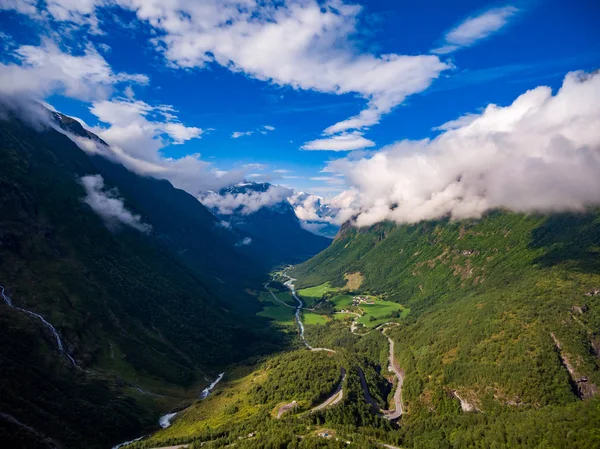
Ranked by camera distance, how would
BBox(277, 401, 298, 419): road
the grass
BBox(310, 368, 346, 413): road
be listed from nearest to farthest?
BBox(277, 401, 298, 419): road < BBox(310, 368, 346, 413): road < the grass

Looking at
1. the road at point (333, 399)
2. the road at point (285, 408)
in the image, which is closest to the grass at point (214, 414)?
the road at point (285, 408)

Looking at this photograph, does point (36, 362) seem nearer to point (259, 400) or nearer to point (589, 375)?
point (259, 400)

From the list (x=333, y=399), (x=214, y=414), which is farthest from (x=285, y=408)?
(x=214, y=414)

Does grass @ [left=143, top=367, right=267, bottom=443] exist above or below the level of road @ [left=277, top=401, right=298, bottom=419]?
below

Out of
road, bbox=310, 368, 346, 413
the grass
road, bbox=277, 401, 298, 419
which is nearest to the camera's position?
road, bbox=277, 401, 298, 419

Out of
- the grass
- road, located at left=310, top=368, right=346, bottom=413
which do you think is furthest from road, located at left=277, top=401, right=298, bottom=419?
the grass

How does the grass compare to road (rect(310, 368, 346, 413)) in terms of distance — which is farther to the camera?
the grass

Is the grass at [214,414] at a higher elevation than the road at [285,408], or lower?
lower

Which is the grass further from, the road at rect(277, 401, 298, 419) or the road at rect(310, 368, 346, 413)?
the road at rect(310, 368, 346, 413)

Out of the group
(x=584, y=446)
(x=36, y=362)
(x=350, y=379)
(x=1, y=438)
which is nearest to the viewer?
(x=584, y=446)

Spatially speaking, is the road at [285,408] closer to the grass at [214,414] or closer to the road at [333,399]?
the road at [333,399]

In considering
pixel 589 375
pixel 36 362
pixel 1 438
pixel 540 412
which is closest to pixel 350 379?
pixel 540 412
